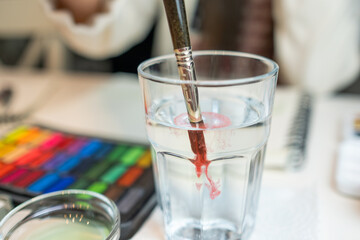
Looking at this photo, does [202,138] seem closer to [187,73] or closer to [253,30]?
[187,73]

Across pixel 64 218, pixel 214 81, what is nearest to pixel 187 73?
pixel 214 81

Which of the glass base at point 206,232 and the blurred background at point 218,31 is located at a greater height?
the blurred background at point 218,31

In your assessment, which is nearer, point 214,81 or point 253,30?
point 214,81

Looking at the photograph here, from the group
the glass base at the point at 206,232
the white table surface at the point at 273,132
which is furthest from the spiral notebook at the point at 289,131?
the glass base at the point at 206,232

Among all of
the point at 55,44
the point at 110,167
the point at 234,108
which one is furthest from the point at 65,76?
the point at 234,108

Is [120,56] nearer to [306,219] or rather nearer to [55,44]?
[55,44]

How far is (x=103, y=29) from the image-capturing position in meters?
0.50

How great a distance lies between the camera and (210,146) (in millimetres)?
242

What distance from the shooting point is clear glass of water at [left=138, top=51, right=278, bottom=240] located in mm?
243

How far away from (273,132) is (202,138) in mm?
203

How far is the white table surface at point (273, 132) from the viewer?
11.5 inches

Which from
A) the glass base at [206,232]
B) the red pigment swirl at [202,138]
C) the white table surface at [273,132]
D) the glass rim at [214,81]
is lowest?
the white table surface at [273,132]

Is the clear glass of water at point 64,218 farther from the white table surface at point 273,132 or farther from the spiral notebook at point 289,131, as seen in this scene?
the spiral notebook at point 289,131

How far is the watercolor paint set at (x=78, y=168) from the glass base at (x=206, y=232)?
0.03 metres
